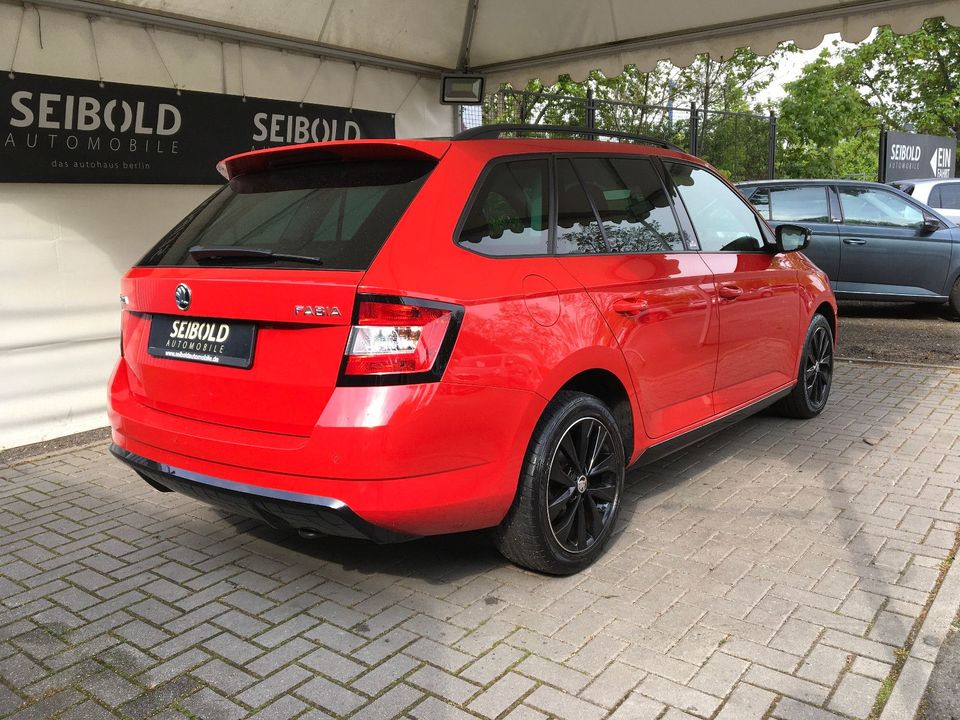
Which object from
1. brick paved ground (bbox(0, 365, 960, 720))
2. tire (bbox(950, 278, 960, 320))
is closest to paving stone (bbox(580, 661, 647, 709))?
brick paved ground (bbox(0, 365, 960, 720))

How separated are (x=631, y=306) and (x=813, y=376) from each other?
2790 millimetres

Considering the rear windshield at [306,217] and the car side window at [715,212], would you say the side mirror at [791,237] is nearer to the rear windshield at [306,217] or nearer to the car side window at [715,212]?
the car side window at [715,212]

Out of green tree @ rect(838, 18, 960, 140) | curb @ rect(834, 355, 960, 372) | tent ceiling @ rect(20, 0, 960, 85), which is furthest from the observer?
green tree @ rect(838, 18, 960, 140)

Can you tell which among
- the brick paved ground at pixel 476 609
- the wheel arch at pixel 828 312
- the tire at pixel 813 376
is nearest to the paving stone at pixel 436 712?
the brick paved ground at pixel 476 609

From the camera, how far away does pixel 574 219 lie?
384 cm

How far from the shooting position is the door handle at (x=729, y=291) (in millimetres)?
4582

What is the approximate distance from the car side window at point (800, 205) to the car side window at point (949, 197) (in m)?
3.16

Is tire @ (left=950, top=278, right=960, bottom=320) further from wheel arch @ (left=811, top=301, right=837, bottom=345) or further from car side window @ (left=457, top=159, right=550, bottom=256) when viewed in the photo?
car side window @ (left=457, top=159, right=550, bottom=256)

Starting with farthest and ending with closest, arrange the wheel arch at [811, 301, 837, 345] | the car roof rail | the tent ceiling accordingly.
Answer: the tent ceiling < the wheel arch at [811, 301, 837, 345] < the car roof rail

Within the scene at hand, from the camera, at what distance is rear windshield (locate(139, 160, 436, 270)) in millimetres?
3141

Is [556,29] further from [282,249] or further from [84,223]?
[282,249]

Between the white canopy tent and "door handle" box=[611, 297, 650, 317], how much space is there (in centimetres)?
378

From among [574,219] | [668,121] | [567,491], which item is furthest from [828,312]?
[668,121]

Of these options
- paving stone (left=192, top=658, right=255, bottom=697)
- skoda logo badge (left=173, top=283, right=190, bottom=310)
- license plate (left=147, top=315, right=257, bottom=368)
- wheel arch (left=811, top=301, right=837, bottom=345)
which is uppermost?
skoda logo badge (left=173, top=283, right=190, bottom=310)
